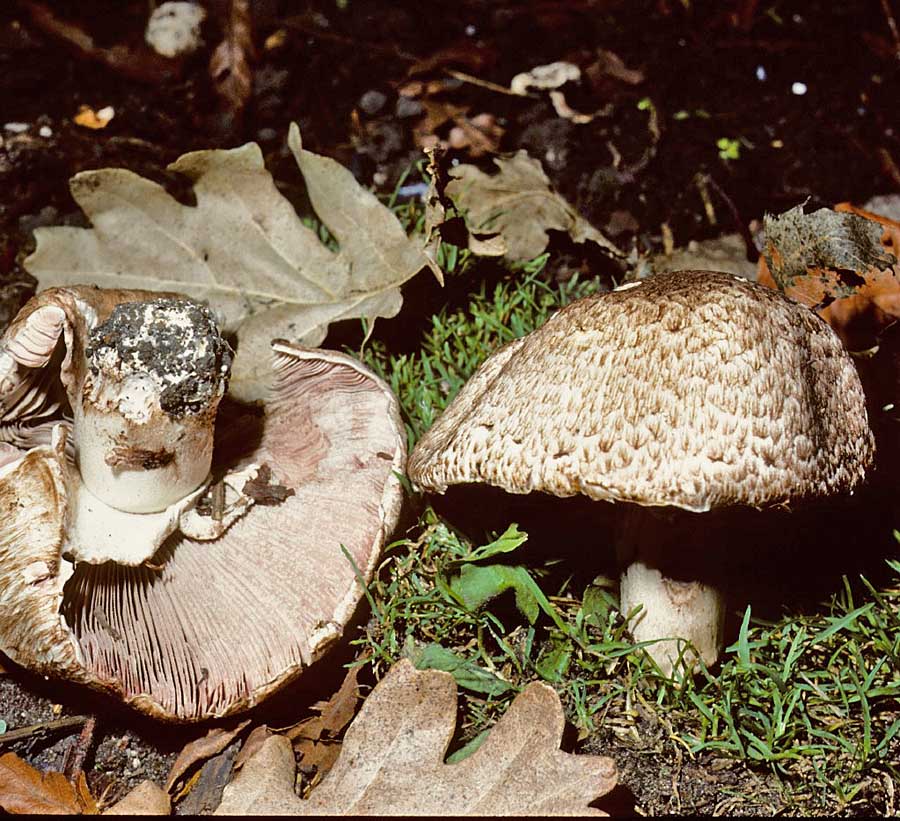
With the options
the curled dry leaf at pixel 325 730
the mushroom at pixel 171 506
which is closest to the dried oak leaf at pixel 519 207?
the mushroom at pixel 171 506

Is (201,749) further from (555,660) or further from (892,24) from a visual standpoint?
(892,24)

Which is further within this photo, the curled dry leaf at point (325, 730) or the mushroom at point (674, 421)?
the curled dry leaf at point (325, 730)

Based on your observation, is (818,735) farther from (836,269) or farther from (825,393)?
(836,269)

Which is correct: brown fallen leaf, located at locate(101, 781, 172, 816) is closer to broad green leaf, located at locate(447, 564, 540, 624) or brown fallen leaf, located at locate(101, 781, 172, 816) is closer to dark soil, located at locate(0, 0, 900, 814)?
broad green leaf, located at locate(447, 564, 540, 624)

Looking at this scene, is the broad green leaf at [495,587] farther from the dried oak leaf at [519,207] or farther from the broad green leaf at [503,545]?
the dried oak leaf at [519,207]

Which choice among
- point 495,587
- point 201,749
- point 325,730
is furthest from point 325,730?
point 495,587

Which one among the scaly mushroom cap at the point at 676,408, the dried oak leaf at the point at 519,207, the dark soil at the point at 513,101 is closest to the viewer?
the scaly mushroom cap at the point at 676,408

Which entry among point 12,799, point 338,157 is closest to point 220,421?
point 12,799

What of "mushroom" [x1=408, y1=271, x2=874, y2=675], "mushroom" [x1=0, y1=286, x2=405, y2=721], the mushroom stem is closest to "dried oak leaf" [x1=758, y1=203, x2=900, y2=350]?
"mushroom" [x1=408, y1=271, x2=874, y2=675]
